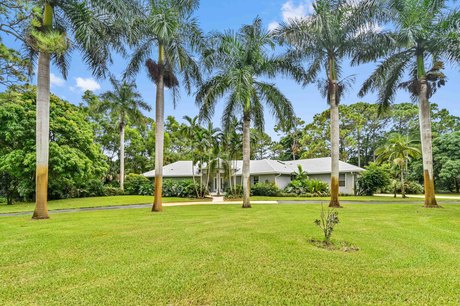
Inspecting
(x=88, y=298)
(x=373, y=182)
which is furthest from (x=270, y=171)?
(x=88, y=298)

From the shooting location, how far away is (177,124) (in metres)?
39.0

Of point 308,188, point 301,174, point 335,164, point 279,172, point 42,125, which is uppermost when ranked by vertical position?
point 42,125

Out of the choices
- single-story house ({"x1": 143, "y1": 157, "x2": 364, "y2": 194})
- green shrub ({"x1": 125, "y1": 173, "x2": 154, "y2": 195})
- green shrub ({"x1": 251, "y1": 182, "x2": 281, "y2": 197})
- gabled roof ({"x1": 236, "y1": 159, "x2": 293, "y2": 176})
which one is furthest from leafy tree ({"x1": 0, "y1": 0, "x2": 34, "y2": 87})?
gabled roof ({"x1": 236, "y1": 159, "x2": 293, "y2": 176})

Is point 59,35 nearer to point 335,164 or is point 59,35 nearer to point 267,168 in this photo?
point 335,164

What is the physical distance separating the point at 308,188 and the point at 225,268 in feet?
70.3

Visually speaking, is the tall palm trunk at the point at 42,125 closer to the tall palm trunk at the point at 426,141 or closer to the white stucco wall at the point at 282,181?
the tall palm trunk at the point at 426,141

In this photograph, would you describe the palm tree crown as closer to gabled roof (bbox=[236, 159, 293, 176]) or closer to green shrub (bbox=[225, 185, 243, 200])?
gabled roof (bbox=[236, 159, 293, 176])

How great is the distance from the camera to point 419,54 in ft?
50.8

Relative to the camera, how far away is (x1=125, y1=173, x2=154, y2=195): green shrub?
2909 cm

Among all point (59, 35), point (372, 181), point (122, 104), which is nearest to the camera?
point (59, 35)

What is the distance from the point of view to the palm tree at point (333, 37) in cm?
1464

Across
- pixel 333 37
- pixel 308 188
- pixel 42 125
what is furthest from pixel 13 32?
pixel 308 188

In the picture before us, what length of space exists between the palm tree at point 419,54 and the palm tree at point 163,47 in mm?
10160

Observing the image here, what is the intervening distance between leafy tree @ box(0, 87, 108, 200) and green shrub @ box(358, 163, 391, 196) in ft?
80.1
